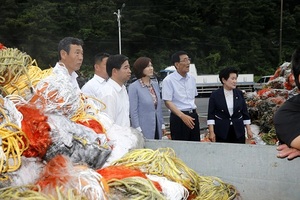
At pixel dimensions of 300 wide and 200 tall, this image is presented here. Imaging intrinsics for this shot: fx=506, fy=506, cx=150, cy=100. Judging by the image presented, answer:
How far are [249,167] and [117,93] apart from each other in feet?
4.85

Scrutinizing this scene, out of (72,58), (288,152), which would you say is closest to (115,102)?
(72,58)

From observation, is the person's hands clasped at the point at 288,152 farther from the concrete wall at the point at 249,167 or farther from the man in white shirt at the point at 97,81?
the man in white shirt at the point at 97,81

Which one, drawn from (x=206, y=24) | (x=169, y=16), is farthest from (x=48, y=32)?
(x=206, y=24)

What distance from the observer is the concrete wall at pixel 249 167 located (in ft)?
12.1

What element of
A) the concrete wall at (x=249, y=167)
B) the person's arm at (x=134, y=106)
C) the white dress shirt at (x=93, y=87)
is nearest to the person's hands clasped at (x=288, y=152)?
the concrete wall at (x=249, y=167)

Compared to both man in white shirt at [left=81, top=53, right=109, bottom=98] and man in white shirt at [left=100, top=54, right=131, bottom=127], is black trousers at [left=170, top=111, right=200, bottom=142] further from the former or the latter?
man in white shirt at [left=100, top=54, right=131, bottom=127]

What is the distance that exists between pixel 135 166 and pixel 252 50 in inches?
2057

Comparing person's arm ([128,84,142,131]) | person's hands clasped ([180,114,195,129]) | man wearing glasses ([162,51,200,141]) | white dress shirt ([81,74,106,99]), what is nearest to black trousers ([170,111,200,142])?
man wearing glasses ([162,51,200,141])

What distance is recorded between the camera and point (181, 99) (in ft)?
20.9

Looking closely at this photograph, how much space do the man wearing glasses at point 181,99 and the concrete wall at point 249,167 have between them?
2.13m

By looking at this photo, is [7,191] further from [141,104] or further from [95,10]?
[95,10]

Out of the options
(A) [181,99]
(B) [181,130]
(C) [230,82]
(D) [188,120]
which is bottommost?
(B) [181,130]

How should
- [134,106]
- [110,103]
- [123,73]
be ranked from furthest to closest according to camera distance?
[134,106], [123,73], [110,103]

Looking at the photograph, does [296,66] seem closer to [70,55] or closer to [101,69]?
[70,55]
